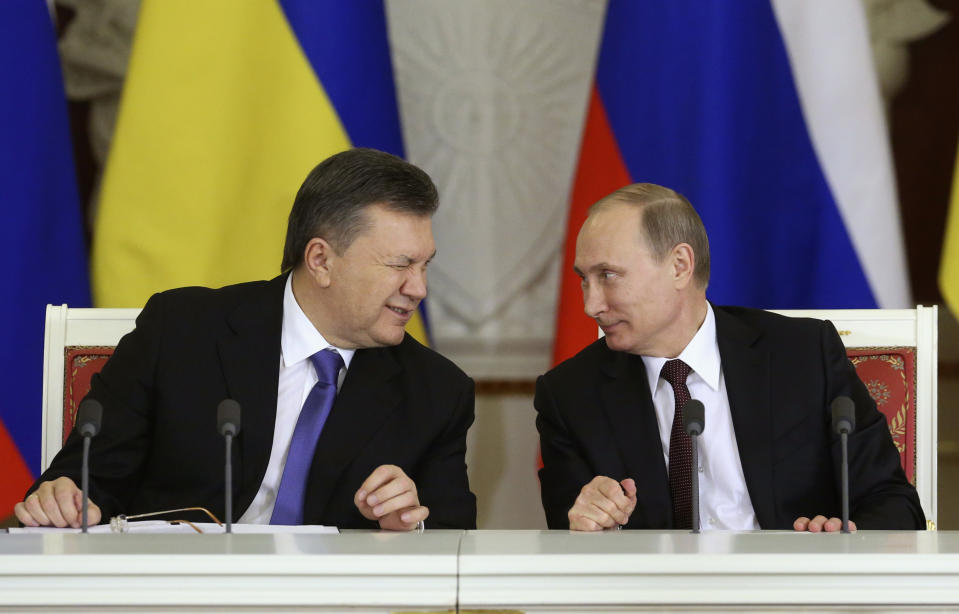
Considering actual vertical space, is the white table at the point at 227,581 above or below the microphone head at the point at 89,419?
below

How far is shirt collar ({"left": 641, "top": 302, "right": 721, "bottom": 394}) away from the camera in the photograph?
98.7 inches

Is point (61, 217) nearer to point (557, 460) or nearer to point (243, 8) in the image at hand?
point (243, 8)

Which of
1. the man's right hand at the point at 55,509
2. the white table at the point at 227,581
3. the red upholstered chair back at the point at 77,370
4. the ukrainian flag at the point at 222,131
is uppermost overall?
the ukrainian flag at the point at 222,131

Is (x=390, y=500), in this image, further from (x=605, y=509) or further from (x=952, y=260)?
(x=952, y=260)

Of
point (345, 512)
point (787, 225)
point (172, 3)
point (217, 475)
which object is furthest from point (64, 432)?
point (787, 225)

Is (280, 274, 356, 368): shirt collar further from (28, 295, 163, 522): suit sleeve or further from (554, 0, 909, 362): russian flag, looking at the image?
(554, 0, 909, 362): russian flag

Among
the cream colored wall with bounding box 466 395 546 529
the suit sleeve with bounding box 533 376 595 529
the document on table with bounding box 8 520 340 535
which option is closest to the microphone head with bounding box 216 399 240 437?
the document on table with bounding box 8 520 340 535

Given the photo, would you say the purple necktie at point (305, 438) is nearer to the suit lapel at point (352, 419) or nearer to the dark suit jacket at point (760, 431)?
the suit lapel at point (352, 419)

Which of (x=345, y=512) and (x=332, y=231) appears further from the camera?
(x=332, y=231)

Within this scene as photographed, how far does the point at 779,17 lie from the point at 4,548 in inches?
98.8

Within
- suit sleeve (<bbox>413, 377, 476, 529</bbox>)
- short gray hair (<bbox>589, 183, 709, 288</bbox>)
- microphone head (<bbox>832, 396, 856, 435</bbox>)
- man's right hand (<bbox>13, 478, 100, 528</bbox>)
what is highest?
short gray hair (<bbox>589, 183, 709, 288</bbox>)

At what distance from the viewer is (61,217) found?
3.14m

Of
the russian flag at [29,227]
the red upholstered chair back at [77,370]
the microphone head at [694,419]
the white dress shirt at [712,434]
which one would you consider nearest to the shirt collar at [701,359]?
the white dress shirt at [712,434]

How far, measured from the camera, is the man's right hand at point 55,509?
2002 mm
